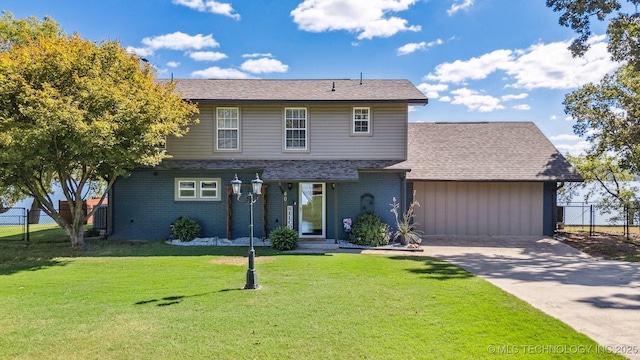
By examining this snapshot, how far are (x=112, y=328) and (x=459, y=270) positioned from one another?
7.82 metres

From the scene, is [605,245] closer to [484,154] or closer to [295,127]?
[484,154]

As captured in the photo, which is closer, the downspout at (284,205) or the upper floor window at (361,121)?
the downspout at (284,205)

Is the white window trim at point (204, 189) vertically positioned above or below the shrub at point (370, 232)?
above

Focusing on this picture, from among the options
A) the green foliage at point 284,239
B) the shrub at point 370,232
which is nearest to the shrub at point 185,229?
the green foliage at point 284,239

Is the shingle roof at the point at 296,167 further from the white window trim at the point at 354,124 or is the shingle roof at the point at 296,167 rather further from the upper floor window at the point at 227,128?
the white window trim at the point at 354,124

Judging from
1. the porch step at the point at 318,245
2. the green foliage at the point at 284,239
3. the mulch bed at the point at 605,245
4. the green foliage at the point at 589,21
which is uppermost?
the green foliage at the point at 589,21

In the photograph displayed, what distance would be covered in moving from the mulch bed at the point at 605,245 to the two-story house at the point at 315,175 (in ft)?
3.97

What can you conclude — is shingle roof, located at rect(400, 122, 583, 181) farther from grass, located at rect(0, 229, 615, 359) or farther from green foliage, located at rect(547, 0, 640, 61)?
grass, located at rect(0, 229, 615, 359)

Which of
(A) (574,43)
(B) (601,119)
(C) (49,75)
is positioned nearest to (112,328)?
(C) (49,75)

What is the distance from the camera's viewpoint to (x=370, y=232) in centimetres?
1287

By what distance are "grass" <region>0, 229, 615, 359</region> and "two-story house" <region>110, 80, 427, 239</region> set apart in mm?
4440

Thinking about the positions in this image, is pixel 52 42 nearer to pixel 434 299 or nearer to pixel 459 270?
pixel 434 299

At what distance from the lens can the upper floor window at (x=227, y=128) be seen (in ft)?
47.4

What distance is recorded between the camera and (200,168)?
45.2ft
